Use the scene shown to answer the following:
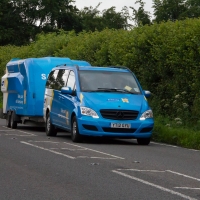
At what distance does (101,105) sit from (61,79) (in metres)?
2.99

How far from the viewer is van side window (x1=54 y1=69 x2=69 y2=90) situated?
2111 centimetres

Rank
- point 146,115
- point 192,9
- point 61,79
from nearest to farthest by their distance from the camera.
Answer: point 146,115
point 61,79
point 192,9

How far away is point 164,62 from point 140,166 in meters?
11.4

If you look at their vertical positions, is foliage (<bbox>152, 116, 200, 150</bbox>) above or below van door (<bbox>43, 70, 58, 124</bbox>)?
below

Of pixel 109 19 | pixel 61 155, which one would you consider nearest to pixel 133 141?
pixel 61 155

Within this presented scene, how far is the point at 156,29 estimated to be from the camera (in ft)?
84.2

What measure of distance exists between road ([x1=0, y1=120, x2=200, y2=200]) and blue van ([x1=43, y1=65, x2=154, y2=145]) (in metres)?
0.41

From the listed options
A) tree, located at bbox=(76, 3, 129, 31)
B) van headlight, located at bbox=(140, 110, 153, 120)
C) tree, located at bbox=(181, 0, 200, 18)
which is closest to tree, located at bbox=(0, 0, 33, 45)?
tree, located at bbox=(76, 3, 129, 31)

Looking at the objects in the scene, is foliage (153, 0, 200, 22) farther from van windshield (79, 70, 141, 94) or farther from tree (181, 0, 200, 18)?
van windshield (79, 70, 141, 94)

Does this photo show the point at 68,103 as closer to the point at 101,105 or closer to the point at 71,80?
the point at 71,80

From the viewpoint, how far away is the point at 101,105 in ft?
61.5

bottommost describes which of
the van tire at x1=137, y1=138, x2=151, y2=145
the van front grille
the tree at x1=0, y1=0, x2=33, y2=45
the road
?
the road

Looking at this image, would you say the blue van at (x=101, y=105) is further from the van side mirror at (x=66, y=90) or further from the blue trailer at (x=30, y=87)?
the blue trailer at (x=30, y=87)

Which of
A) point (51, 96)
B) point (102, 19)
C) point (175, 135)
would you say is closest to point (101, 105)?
point (175, 135)
